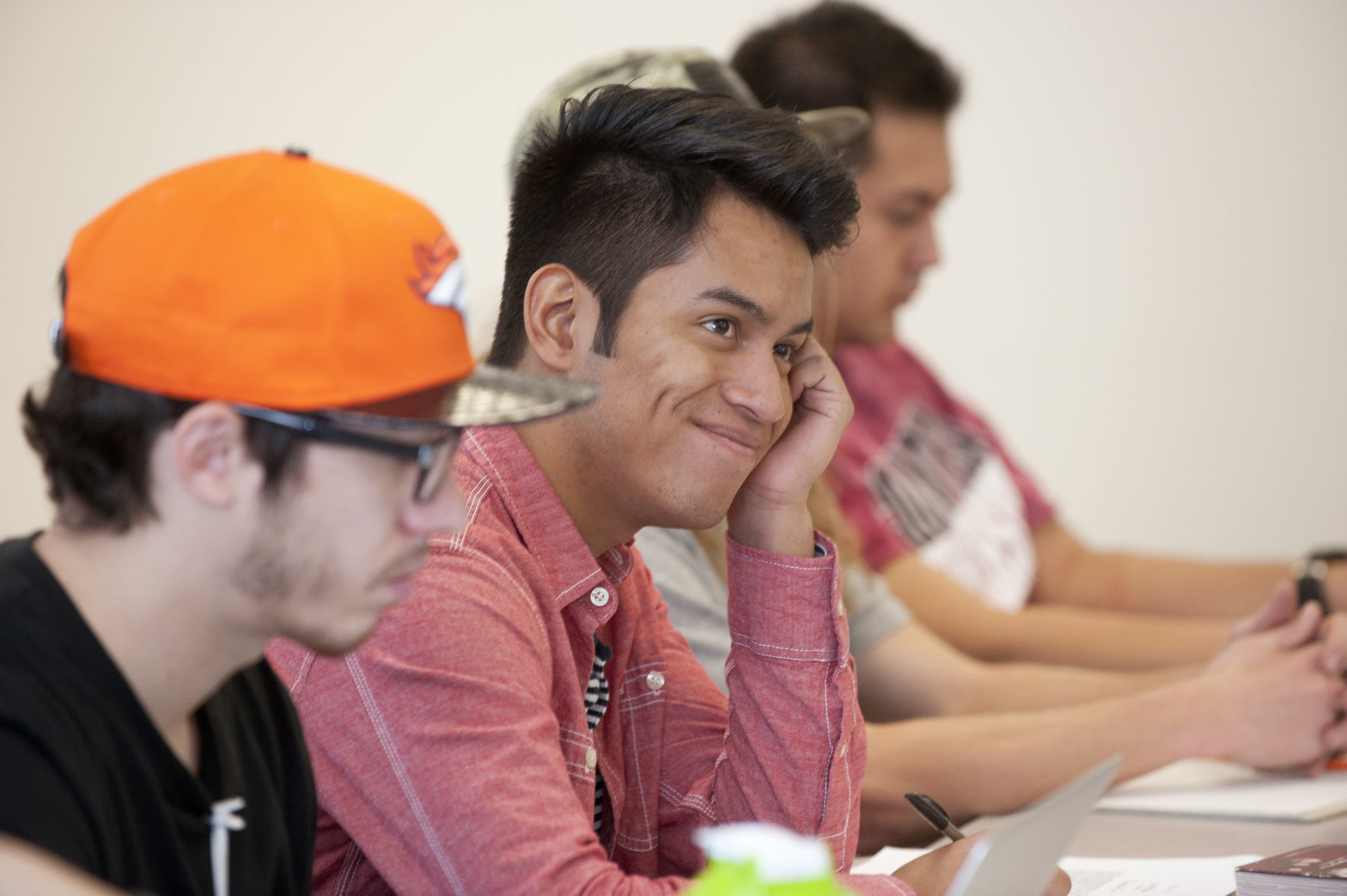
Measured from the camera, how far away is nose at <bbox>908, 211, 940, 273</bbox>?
2012 mm

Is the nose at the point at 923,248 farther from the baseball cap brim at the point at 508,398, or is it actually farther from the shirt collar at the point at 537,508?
the baseball cap brim at the point at 508,398

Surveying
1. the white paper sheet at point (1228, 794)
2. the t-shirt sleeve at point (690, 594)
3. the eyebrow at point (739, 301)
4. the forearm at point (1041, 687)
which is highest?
the eyebrow at point (739, 301)

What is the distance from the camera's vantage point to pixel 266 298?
0.61m

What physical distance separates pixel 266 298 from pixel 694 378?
1.43 ft

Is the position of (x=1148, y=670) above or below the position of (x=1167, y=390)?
below

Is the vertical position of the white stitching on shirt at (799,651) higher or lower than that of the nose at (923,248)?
lower

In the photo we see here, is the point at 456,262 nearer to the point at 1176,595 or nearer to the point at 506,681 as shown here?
the point at 506,681

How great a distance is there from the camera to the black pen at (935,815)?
3.38ft

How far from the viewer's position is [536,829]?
0.77 metres

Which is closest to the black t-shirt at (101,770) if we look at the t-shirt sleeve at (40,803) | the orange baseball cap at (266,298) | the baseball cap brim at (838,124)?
the t-shirt sleeve at (40,803)

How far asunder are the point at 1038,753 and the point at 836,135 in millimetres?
898

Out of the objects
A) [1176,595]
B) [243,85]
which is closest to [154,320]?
[243,85]

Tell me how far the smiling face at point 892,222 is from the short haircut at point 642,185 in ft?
2.74

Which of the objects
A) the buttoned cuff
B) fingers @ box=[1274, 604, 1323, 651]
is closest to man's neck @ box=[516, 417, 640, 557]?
the buttoned cuff
